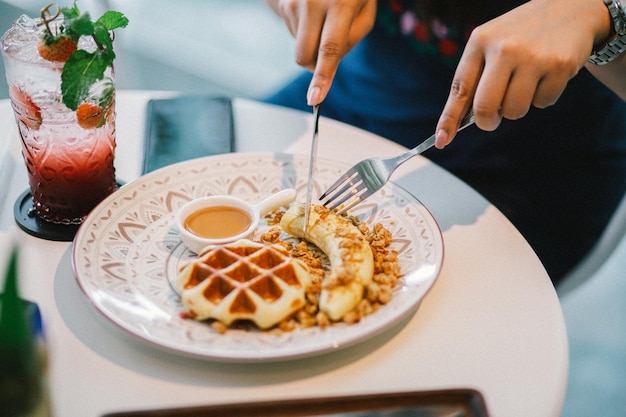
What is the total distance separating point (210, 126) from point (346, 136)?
13.0 inches

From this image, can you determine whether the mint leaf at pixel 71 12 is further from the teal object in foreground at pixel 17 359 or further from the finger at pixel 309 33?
the teal object in foreground at pixel 17 359

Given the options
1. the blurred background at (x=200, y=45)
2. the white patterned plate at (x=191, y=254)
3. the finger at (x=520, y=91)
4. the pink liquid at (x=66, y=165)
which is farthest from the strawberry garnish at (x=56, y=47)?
the blurred background at (x=200, y=45)

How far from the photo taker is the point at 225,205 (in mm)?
1271

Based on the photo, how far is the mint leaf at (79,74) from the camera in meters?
1.06

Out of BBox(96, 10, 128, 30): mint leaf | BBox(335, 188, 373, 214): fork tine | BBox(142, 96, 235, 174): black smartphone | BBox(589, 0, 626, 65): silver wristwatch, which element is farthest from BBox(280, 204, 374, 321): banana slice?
BBox(589, 0, 626, 65): silver wristwatch

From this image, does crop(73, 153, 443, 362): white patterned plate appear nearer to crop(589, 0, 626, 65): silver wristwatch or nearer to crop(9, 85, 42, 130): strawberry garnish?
crop(9, 85, 42, 130): strawberry garnish

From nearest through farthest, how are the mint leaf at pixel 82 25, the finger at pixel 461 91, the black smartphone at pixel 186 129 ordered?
the mint leaf at pixel 82 25
the finger at pixel 461 91
the black smartphone at pixel 186 129

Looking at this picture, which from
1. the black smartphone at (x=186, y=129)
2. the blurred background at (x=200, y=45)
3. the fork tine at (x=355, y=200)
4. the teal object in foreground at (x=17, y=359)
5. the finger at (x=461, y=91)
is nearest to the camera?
the teal object in foreground at (x=17, y=359)

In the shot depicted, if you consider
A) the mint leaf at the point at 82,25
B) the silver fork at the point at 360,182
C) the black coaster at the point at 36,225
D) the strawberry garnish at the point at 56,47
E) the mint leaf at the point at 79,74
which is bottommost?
the black coaster at the point at 36,225

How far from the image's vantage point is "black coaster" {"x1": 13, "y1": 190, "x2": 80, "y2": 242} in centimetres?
120

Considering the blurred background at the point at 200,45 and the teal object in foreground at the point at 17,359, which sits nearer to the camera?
the teal object in foreground at the point at 17,359

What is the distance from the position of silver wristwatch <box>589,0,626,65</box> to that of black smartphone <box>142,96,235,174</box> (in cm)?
81

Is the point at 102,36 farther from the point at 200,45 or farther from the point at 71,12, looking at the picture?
the point at 200,45

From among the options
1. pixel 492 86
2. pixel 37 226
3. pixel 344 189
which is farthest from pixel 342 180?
pixel 37 226
